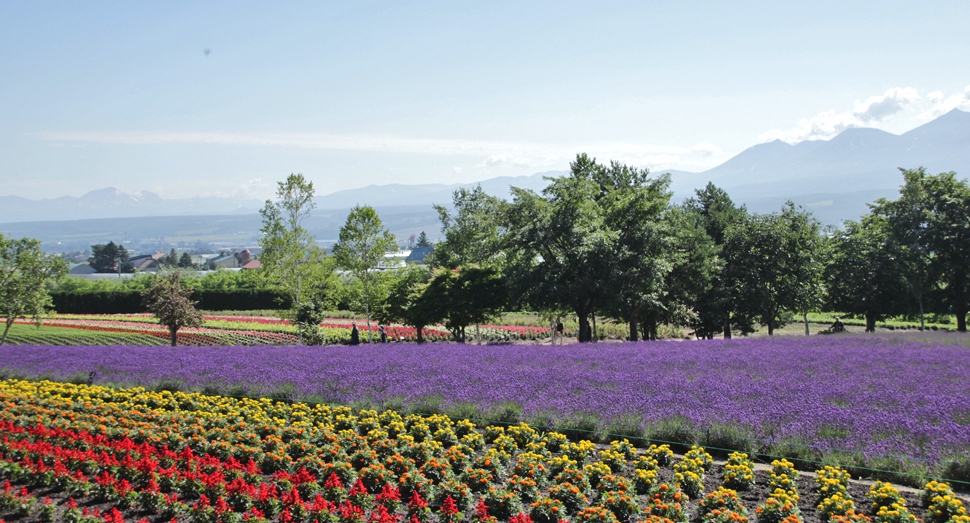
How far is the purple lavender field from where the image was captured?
27.5 ft

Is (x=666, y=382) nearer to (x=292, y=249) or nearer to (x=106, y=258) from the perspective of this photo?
(x=292, y=249)

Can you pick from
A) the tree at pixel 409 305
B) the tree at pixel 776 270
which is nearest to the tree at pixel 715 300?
the tree at pixel 776 270

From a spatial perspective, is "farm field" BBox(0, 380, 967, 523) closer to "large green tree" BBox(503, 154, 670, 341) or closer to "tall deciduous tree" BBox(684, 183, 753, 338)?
"large green tree" BBox(503, 154, 670, 341)

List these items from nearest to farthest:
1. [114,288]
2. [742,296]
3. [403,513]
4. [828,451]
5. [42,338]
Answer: [403,513], [828,451], [742,296], [42,338], [114,288]

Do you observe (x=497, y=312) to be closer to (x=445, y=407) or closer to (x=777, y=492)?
(x=445, y=407)

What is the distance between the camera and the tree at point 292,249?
27641 mm

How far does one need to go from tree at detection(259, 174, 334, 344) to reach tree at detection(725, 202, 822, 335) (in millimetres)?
22659

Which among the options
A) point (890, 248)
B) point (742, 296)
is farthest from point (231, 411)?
point (890, 248)

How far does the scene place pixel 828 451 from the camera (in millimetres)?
7785

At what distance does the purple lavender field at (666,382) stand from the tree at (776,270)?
10.6 metres

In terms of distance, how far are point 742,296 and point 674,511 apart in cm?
2564

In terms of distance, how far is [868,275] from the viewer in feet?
105

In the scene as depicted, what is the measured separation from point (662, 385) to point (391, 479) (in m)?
6.32

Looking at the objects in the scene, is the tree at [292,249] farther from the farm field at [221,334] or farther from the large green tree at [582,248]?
the large green tree at [582,248]
